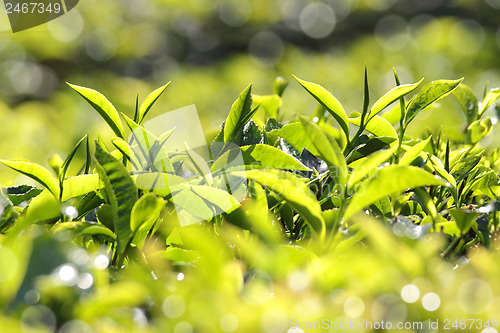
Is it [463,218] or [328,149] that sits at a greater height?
[328,149]

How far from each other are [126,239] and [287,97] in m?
2.46

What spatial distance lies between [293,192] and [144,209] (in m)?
0.17

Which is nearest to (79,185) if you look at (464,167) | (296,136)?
(296,136)

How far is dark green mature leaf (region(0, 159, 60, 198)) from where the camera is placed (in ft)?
2.40

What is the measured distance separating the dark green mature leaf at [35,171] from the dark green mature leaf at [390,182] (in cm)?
43

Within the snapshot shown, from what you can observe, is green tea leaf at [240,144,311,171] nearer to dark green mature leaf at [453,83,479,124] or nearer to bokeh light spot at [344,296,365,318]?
bokeh light spot at [344,296,365,318]

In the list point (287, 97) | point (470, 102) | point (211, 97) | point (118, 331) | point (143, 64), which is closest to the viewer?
point (118, 331)

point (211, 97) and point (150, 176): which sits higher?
point (150, 176)

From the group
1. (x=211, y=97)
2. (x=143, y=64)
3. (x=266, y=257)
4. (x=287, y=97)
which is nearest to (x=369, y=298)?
(x=266, y=257)

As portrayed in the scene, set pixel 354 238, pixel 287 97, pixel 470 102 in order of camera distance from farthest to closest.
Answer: pixel 287 97
pixel 470 102
pixel 354 238

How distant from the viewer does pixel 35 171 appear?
29.1 inches

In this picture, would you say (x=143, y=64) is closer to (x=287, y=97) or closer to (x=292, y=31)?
(x=292, y=31)

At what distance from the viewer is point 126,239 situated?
2.09ft

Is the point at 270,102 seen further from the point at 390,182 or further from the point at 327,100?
the point at 390,182
